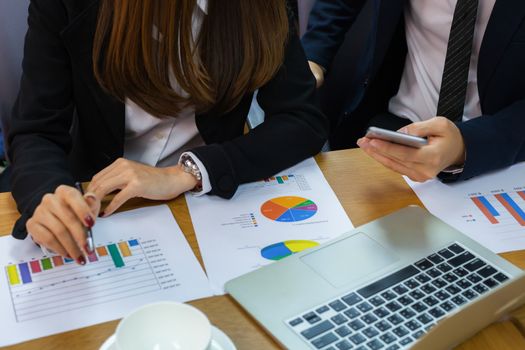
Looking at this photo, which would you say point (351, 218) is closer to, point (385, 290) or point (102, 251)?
point (385, 290)

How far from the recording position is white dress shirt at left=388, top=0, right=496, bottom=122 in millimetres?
1305

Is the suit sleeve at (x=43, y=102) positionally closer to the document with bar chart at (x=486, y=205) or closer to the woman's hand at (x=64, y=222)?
the woman's hand at (x=64, y=222)

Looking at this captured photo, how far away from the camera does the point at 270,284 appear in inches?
30.4

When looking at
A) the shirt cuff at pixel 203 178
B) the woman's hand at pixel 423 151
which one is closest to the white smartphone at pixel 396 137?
the woman's hand at pixel 423 151

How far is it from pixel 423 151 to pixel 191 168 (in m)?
0.39

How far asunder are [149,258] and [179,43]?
393mm

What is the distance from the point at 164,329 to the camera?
0.62m

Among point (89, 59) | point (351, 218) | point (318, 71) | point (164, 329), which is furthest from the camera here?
point (318, 71)

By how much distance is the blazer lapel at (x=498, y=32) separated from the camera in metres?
1.17

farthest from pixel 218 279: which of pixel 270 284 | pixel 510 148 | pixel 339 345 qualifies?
pixel 510 148

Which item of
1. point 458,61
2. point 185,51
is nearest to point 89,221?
point 185,51

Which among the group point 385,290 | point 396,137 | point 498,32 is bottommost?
point 385,290

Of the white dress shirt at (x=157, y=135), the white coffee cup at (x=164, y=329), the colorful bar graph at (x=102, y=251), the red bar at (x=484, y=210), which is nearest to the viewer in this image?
the white coffee cup at (x=164, y=329)

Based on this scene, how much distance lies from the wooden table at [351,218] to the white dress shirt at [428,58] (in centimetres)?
38
